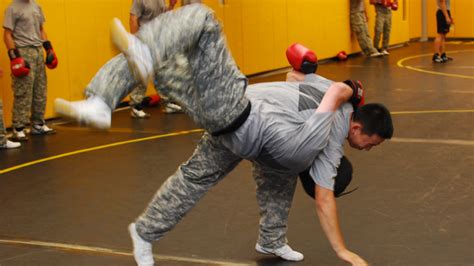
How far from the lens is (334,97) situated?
14.4ft

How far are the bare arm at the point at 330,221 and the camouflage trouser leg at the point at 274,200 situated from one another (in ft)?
1.82

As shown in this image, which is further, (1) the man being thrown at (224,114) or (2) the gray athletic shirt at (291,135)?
(2) the gray athletic shirt at (291,135)

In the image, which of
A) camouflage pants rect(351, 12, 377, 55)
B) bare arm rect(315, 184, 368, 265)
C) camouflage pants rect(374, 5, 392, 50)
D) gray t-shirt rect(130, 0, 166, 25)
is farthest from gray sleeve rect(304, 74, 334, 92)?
camouflage pants rect(374, 5, 392, 50)

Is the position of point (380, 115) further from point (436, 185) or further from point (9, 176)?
point (9, 176)

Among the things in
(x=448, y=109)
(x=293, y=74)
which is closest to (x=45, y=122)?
(x=448, y=109)

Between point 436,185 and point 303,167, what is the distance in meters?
2.54

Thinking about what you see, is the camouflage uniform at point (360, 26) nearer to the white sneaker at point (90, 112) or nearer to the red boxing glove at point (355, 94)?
the red boxing glove at point (355, 94)

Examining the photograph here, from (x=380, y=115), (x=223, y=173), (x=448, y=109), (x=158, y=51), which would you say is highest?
(x=158, y=51)

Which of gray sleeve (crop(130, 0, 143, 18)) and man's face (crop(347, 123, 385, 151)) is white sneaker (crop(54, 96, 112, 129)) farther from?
gray sleeve (crop(130, 0, 143, 18))

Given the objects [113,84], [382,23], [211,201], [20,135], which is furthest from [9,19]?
[382,23]

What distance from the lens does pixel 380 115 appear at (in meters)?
4.38

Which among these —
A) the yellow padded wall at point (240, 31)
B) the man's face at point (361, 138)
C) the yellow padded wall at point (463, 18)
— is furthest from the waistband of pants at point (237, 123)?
the yellow padded wall at point (463, 18)

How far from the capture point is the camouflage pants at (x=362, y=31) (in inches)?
692

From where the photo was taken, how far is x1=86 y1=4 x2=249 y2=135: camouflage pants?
391 centimetres
